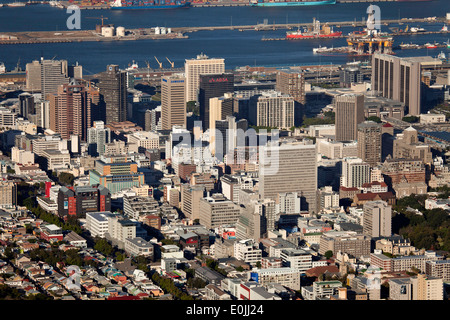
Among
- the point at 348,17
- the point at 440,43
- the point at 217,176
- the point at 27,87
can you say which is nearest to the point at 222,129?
the point at 217,176

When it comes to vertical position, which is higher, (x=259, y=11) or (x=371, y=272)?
(x=259, y=11)

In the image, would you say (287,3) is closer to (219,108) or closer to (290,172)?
(219,108)

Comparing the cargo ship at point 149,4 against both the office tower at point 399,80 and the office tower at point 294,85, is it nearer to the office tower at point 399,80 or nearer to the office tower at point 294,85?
the office tower at point 399,80

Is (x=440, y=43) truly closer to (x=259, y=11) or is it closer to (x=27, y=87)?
(x=259, y=11)

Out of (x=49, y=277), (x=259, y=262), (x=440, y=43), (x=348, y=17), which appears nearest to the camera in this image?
(x=49, y=277)

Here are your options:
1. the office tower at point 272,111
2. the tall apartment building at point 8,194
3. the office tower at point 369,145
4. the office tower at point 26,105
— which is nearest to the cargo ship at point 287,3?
the office tower at point 272,111

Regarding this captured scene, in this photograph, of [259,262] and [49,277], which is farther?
[259,262]
